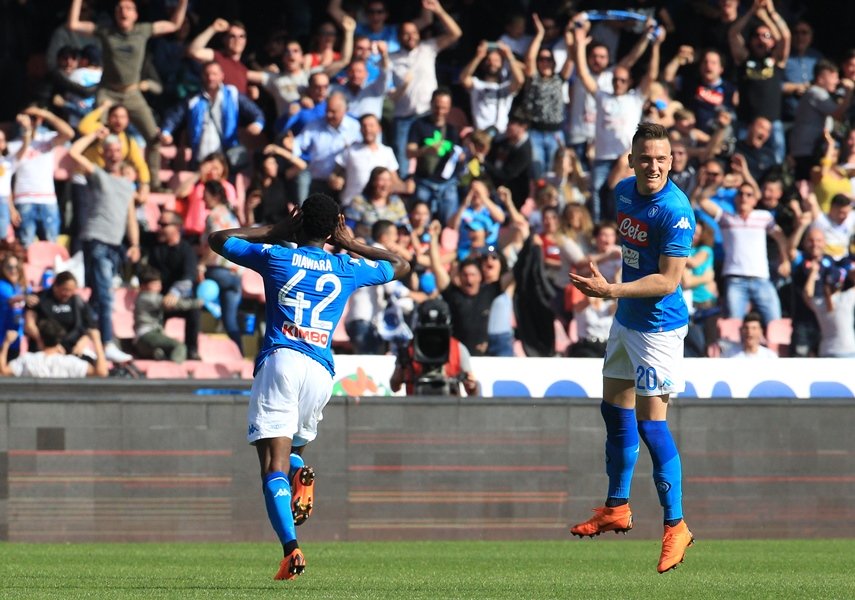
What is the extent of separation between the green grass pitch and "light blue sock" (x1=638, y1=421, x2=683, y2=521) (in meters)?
0.46

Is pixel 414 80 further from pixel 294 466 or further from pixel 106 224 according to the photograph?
pixel 294 466

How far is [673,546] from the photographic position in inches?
364

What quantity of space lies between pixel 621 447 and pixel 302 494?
1.90 m

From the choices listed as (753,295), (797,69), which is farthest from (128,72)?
(797,69)

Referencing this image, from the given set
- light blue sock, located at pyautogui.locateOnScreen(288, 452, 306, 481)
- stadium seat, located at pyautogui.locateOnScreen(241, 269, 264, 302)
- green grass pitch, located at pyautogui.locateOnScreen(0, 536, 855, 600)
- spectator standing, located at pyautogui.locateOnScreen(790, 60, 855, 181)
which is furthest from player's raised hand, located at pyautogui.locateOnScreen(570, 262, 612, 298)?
spectator standing, located at pyautogui.locateOnScreen(790, 60, 855, 181)

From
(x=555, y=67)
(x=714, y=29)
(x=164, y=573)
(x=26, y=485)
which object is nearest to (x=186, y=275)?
(x=26, y=485)

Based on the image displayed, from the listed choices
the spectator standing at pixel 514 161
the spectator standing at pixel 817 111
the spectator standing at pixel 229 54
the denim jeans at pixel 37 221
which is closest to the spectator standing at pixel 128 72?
the spectator standing at pixel 229 54

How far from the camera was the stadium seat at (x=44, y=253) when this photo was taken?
57.1ft

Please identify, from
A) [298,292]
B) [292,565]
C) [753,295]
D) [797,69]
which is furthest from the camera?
[797,69]

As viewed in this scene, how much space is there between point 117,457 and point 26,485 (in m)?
0.78

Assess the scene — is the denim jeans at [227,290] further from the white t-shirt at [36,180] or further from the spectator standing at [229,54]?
the spectator standing at [229,54]

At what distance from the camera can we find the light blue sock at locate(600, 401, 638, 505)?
9.67 metres

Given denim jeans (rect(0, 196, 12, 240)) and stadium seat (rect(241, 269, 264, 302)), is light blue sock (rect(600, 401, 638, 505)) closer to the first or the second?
stadium seat (rect(241, 269, 264, 302))

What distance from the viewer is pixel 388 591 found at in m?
8.88
